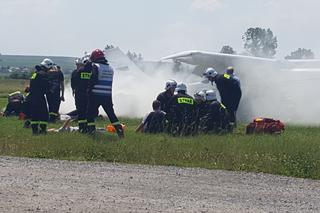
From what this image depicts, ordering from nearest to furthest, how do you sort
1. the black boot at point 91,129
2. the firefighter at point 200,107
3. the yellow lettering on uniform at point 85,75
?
the black boot at point 91,129 → the yellow lettering on uniform at point 85,75 → the firefighter at point 200,107

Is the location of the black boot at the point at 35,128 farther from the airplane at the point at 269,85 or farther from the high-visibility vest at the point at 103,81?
the airplane at the point at 269,85

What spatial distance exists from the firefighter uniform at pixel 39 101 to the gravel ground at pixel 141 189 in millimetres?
4628

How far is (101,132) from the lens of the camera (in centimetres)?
1609

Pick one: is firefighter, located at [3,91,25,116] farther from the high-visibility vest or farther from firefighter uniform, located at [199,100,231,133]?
firefighter uniform, located at [199,100,231,133]

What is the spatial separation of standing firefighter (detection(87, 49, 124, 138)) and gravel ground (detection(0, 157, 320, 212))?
3.96 meters

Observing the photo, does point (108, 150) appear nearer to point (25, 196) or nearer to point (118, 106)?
point (25, 196)

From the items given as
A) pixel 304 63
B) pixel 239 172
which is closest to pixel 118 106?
pixel 304 63

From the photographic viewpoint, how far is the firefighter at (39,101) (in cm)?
1641

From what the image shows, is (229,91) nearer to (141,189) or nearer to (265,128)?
(265,128)

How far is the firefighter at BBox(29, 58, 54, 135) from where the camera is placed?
16.4m

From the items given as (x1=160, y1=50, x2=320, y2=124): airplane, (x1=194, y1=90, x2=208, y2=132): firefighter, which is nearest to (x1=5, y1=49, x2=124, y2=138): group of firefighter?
(x1=194, y1=90, x2=208, y2=132): firefighter

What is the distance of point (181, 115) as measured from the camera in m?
16.4

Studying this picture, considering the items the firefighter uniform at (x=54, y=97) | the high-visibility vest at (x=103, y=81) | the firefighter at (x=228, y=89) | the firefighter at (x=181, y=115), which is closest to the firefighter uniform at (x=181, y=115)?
the firefighter at (x=181, y=115)

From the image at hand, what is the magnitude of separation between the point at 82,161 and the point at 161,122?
4.64 metres
